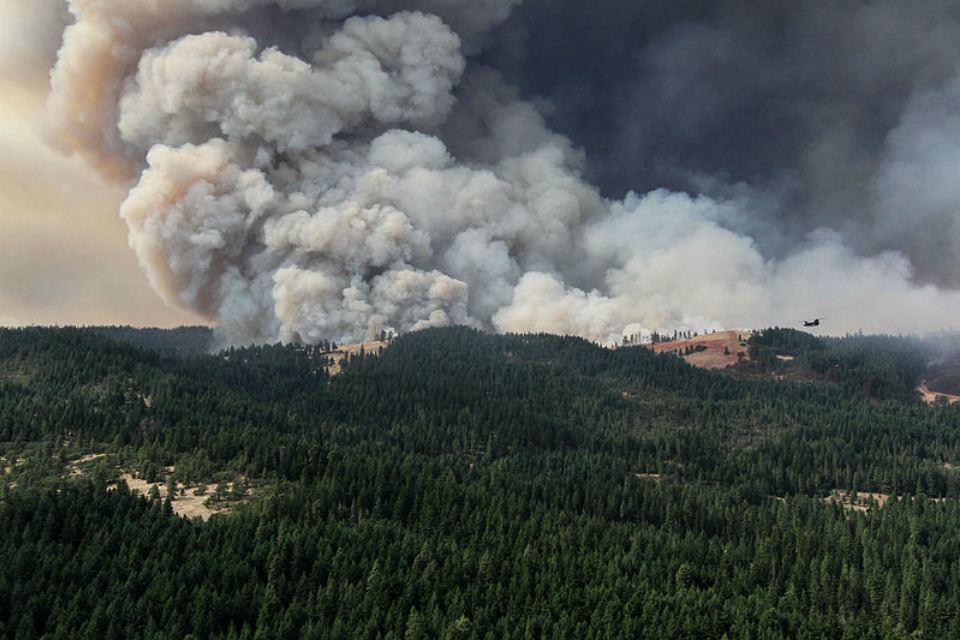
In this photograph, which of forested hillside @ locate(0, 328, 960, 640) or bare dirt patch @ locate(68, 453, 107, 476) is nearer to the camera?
forested hillside @ locate(0, 328, 960, 640)

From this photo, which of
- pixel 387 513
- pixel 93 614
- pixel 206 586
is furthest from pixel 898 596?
pixel 93 614

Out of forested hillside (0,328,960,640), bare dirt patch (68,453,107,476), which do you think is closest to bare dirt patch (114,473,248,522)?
forested hillside (0,328,960,640)

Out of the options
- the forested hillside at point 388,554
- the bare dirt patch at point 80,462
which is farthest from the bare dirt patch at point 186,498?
the bare dirt patch at point 80,462

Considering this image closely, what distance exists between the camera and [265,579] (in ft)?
378

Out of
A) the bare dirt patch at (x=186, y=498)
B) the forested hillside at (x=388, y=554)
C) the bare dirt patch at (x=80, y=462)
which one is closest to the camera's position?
the forested hillside at (x=388, y=554)

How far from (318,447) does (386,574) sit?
68.4 m

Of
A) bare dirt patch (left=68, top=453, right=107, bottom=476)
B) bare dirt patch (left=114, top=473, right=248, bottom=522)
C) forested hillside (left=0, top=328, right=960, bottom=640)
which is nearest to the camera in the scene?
forested hillside (left=0, top=328, right=960, bottom=640)

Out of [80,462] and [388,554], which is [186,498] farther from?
[388,554]

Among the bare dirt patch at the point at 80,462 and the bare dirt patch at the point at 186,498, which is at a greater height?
the bare dirt patch at the point at 80,462

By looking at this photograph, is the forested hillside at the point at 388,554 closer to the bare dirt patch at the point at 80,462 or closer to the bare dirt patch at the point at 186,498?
the bare dirt patch at the point at 80,462

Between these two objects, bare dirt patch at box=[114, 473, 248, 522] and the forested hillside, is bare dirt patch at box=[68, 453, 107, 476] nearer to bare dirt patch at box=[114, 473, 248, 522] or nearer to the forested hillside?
the forested hillside

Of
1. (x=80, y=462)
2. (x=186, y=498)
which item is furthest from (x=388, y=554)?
(x=80, y=462)

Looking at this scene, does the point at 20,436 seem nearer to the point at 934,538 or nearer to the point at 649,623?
the point at 649,623

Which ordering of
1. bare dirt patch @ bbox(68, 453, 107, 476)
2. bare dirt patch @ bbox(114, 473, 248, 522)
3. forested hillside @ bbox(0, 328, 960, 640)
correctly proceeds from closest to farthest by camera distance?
1. forested hillside @ bbox(0, 328, 960, 640)
2. bare dirt patch @ bbox(114, 473, 248, 522)
3. bare dirt patch @ bbox(68, 453, 107, 476)
